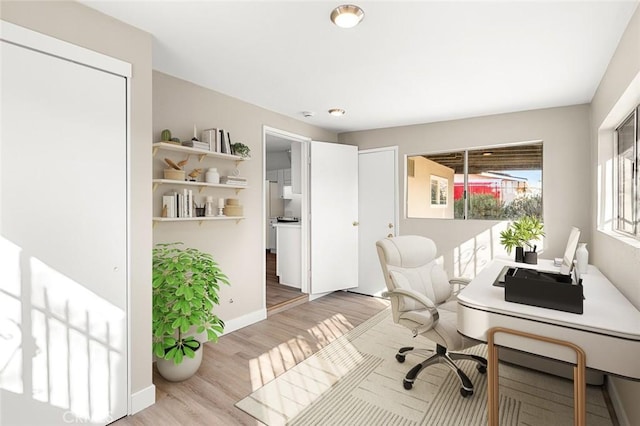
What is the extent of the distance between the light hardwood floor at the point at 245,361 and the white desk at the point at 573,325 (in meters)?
1.45

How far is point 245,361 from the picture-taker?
267 centimetres

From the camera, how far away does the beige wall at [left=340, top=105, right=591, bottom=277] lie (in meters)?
3.33

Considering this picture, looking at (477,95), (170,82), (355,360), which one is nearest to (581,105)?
(477,95)

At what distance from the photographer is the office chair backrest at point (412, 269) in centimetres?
238

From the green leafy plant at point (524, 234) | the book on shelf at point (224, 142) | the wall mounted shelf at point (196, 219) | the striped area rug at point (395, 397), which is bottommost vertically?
the striped area rug at point (395, 397)

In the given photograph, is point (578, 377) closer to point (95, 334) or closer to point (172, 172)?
point (95, 334)

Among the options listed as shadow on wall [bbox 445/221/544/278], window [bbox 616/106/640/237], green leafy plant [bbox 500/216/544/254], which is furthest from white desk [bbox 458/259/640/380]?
shadow on wall [bbox 445/221/544/278]

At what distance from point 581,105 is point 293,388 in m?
3.88

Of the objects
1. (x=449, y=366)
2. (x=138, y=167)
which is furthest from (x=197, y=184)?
(x=449, y=366)

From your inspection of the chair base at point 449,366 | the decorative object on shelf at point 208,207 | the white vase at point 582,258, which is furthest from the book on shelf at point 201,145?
the white vase at point 582,258

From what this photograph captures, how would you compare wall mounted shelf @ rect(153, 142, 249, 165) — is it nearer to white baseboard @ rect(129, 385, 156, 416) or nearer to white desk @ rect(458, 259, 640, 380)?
white baseboard @ rect(129, 385, 156, 416)

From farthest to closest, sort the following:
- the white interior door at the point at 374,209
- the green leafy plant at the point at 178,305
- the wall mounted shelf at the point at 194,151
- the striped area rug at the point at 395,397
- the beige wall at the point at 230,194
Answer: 1. the white interior door at the point at 374,209
2. the beige wall at the point at 230,194
3. the wall mounted shelf at the point at 194,151
4. the green leafy plant at the point at 178,305
5. the striped area rug at the point at 395,397

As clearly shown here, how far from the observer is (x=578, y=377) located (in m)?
1.35

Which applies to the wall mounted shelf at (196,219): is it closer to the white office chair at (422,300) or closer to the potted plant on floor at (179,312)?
the potted plant on floor at (179,312)
